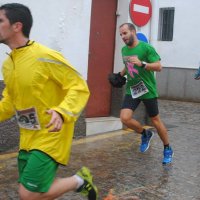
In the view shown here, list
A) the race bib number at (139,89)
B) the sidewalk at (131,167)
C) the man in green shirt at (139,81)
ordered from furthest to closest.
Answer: the race bib number at (139,89), the man in green shirt at (139,81), the sidewalk at (131,167)

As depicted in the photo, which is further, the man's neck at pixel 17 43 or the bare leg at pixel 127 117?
the bare leg at pixel 127 117

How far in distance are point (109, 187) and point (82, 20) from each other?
335cm

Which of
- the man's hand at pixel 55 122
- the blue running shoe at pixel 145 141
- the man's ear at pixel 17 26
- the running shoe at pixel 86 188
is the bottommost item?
the blue running shoe at pixel 145 141

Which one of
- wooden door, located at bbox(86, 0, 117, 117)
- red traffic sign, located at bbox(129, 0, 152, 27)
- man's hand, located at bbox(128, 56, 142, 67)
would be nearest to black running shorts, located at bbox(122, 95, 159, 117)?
man's hand, located at bbox(128, 56, 142, 67)

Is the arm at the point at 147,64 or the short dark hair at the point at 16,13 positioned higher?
the short dark hair at the point at 16,13

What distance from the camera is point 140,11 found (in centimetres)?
828

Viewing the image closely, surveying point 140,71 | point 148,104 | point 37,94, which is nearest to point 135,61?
point 140,71

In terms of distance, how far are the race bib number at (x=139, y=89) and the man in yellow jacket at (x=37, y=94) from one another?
113 inches

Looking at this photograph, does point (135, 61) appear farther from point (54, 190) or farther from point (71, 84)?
point (54, 190)

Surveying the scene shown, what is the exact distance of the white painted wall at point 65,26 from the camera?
6637 millimetres

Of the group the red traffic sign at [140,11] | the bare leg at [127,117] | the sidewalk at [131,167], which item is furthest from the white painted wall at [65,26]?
the bare leg at [127,117]

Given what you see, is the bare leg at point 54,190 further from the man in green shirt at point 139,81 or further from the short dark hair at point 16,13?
the man in green shirt at point 139,81

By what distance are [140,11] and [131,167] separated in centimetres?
355

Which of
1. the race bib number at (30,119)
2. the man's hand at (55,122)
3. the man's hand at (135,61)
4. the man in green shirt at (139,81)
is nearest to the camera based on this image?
the man's hand at (55,122)
